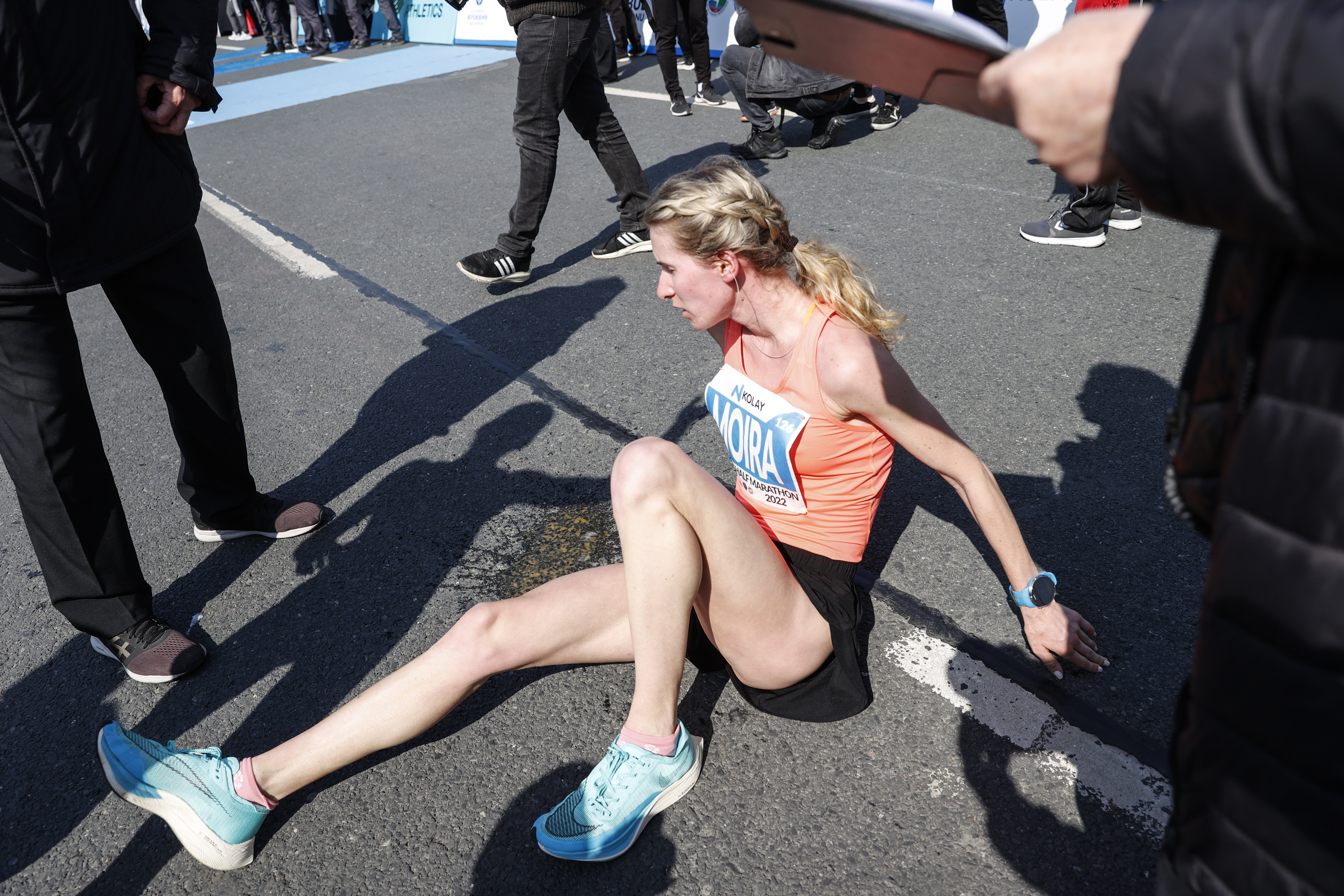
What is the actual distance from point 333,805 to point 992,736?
1587mm

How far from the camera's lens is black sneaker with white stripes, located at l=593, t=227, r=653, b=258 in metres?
5.52

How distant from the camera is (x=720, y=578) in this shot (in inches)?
78.5

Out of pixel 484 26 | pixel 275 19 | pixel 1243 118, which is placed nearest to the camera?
pixel 1243 118

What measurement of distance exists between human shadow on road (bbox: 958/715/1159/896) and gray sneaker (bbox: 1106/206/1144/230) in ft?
12.8

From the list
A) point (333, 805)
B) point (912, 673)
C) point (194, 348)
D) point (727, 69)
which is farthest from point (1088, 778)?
point (727, 69)

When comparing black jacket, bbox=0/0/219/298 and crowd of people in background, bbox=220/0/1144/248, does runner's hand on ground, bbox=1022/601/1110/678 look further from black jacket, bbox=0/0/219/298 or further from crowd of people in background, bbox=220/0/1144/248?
black jacket, bbox=0/0/219/298

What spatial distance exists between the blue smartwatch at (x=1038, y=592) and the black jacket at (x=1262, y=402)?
113cm

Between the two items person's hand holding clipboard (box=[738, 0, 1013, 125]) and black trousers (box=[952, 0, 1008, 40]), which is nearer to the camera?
person's hand holding clipboard (box=[738, 0, 1013, 125])

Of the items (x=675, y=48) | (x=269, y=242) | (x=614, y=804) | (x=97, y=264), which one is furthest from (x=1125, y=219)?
(x=269, y=242)

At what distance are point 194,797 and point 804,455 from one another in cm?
160

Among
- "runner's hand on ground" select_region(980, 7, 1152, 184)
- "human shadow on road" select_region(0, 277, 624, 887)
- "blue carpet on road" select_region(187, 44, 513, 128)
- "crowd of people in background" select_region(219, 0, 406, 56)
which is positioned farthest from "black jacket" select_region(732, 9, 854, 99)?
"crowd of people in background" select_region(219, 0, 406, 56)

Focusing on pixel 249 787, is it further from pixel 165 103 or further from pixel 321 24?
pixel 321 24

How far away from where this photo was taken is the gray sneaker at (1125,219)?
4988mm

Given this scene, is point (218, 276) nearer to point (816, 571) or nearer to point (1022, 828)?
point (816, 571)
